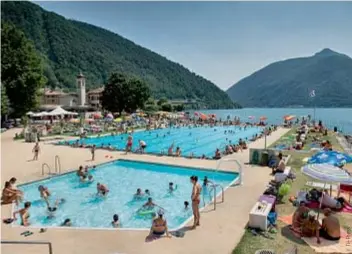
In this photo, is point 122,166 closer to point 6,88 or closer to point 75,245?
point 75,245

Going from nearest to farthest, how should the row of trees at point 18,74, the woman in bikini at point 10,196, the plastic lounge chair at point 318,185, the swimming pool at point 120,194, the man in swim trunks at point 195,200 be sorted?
the man in swim trunks at point 195,200 < the woman in bikini at point 10,196 < the swimming pool at point 120,194 < the plastic lounge chair at point 318,185 < the row of trees at point 18,74

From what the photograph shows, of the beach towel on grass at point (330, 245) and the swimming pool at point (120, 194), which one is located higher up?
the beach towel on grass at point (330, 245)

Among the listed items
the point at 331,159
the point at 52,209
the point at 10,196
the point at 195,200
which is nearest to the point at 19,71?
the point at 10,196

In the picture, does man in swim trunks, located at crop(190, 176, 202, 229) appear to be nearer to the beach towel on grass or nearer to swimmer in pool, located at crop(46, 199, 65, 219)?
the beach towel on grass

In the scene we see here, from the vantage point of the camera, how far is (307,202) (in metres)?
9.52

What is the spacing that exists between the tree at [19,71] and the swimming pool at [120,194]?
21562 millimetres

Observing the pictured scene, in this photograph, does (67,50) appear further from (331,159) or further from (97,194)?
(331,159)

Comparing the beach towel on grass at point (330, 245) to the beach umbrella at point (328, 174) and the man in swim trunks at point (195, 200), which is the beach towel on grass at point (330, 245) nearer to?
the beach umbrella at point (328, 174)

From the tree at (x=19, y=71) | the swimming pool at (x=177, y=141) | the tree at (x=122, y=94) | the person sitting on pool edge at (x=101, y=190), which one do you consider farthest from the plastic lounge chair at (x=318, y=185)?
the tree at (x=122, y=94)

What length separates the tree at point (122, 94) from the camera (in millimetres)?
54125

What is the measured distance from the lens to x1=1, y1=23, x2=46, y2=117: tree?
33812 millimetres

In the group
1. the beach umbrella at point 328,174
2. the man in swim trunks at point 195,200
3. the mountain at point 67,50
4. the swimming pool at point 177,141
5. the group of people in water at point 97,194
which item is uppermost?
the mountain at point 67,50

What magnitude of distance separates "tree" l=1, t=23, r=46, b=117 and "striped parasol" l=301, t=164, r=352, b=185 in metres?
32.4

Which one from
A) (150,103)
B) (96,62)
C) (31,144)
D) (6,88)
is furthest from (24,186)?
(96,62)
